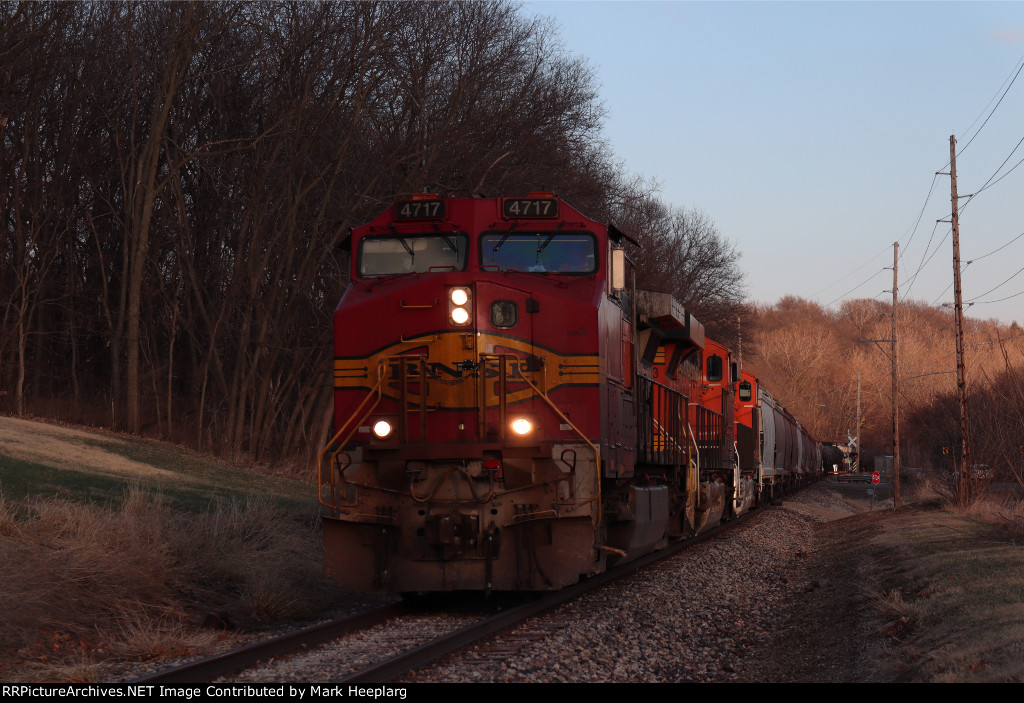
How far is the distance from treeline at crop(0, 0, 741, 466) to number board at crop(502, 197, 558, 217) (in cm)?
1891

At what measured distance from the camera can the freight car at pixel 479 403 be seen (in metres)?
9.94

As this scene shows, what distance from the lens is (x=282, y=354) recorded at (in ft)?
109

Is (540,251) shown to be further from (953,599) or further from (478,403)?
(953,599)

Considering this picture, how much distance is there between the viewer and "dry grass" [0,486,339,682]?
26.9 feet

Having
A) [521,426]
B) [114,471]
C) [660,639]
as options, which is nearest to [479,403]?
[521,426]

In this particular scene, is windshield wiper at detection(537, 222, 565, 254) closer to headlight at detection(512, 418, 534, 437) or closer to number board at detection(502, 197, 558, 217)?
number board at detection(502, 197, 558, 217)

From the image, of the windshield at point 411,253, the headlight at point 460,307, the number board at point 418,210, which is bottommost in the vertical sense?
the headlight at point 460,307

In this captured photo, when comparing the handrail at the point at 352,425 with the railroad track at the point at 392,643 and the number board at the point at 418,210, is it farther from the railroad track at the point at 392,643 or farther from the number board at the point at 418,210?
the number board at the point at 418,210

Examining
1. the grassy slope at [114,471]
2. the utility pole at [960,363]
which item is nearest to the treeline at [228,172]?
the grassy slope at [114,471]

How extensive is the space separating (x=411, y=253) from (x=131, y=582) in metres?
4.35

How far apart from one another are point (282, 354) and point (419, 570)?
24362mm

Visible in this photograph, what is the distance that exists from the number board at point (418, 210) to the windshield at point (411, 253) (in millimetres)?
201

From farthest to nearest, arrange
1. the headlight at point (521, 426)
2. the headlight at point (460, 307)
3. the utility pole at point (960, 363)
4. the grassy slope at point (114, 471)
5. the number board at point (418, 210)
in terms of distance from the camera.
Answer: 1. the utility pole at point (960, 363)
2. the grassy slope at point (114, 471)
3. the number board at point (418, 210)
4. the headlight at point (460, 307)
5. the headlight at point (521, 426)

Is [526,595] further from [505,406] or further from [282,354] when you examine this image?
[282,354]
